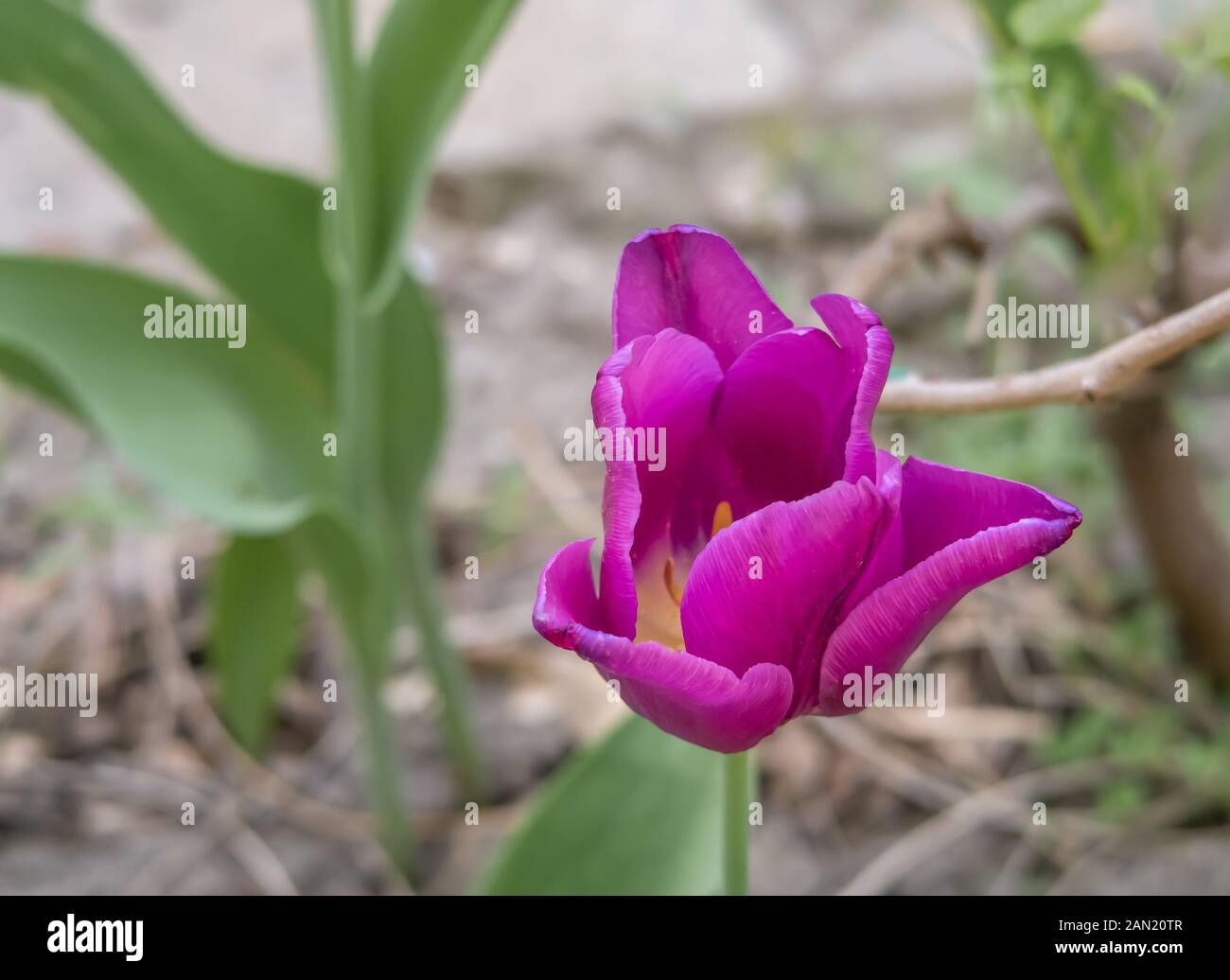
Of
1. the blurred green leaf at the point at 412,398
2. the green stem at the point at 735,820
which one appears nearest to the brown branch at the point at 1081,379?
the green stem at the point at 735,820

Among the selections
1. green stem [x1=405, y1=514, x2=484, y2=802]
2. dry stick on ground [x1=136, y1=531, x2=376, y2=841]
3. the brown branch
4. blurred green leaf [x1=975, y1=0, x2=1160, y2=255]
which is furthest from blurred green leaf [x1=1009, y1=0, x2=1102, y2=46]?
dry stick on ground [x1=136, y1=531, x2=376, y2=841]

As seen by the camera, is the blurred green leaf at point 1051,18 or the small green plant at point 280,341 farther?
the small green plant at point 280,341

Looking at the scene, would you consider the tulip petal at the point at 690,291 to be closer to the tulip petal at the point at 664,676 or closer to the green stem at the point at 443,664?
the tulip petal at the point at 664,676

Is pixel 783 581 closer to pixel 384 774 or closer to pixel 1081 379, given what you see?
pixel 1081 379

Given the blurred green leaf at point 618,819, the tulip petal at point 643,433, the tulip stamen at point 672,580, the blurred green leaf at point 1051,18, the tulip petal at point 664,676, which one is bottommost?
the blurred green leaf at point 618,819
